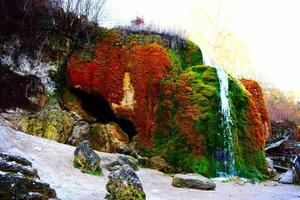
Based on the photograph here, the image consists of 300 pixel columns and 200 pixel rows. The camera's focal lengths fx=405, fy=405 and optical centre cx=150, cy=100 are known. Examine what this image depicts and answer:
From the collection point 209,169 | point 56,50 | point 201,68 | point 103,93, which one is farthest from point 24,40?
point 209,169

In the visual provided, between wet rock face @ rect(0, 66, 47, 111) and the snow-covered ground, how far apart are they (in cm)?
331

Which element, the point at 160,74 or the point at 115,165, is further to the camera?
the point at 160,74

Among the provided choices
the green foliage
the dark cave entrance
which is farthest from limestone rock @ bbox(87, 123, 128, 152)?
the green foliage

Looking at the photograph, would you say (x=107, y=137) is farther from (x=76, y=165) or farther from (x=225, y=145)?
(x=76, y=165)

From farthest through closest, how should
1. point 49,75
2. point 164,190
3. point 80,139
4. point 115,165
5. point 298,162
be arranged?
1. point 49,75
2. point 80,139
3. point 298,162
4. point 115,165
5. point 164,190

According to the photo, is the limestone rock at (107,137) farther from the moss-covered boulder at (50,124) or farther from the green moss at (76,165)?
the green moss at (76,165)

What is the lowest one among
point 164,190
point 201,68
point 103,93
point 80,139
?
point 164,190

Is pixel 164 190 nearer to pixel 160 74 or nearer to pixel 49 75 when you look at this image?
pixel 160 74

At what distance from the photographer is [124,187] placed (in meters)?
6.94

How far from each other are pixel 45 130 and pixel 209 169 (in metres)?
5.91

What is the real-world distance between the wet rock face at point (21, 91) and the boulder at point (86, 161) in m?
5.04

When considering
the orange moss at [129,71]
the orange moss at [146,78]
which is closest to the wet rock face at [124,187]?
the orange moss at [146,78]

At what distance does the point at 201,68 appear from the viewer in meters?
16.3

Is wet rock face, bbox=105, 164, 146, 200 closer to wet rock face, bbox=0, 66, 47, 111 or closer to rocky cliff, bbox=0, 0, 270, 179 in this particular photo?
rocky cliff, bbox=0, 0, 270, 179
